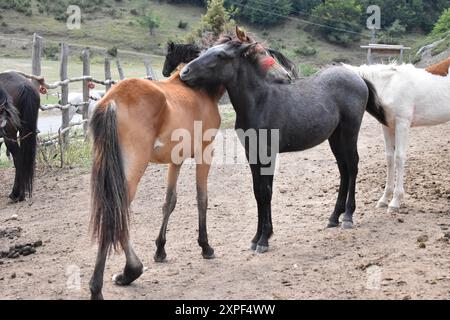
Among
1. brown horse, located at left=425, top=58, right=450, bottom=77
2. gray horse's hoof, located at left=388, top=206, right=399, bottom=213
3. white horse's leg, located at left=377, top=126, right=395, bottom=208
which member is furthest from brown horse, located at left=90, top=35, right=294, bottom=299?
brown horse, located at left=425, top=58, right=450, bottom=77

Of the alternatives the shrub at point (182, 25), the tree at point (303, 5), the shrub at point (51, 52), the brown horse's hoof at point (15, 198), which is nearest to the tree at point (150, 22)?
the shrub at point (182, 25)

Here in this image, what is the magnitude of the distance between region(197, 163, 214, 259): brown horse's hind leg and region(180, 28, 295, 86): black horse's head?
74cm

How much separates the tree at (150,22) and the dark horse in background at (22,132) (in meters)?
35.9

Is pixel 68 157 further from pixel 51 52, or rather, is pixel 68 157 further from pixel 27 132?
pixel 51 52

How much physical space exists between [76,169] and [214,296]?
5.67 meters

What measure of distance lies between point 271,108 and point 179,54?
1.05 metres

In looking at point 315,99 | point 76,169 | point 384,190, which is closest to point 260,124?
point 315,99

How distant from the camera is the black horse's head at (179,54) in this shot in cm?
541

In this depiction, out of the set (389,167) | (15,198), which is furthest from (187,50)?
(15,198)

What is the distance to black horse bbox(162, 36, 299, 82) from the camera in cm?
539

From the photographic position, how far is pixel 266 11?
151 feet

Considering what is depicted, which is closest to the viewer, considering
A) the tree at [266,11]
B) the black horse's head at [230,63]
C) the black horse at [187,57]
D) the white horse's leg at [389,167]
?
the black horse's head at [230,63]

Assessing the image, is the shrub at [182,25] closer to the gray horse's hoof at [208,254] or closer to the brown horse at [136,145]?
the brown horse at [136,145]

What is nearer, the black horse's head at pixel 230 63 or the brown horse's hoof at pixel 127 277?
the brown horse's hoof at pixel 127 277
